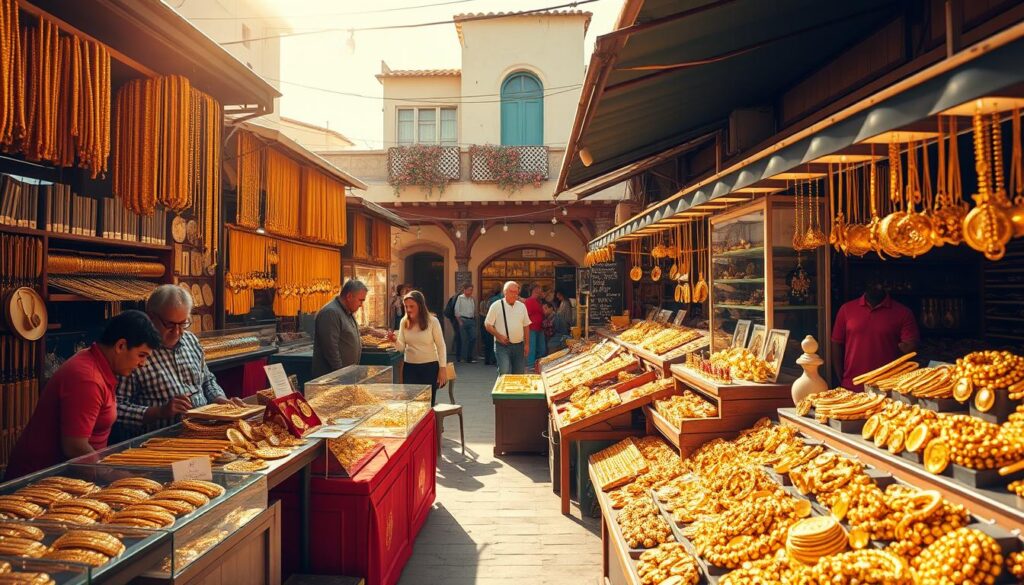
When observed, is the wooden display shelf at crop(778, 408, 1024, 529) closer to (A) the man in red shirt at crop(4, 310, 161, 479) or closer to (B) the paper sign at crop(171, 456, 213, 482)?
(B) the paper sign at crop(171, 456, 213, 482)

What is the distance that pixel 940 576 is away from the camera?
1.79 m

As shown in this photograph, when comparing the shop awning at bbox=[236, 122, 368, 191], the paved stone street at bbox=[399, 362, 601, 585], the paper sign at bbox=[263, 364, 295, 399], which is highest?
the shop awning at bbox=[236, 122, 368, 191]

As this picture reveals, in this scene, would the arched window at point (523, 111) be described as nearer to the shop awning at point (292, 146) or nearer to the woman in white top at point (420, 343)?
the shop awning at point (292, 146)

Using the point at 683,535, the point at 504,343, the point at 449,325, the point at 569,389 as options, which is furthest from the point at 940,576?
the point at 449,325

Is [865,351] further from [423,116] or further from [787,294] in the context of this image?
[423,116]

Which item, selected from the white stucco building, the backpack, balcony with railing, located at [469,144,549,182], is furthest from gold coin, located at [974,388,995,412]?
the backpack

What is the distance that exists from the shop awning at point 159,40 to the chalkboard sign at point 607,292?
6139mm

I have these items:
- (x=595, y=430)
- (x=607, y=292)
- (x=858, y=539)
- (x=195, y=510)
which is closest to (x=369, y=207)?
(x=607, y=292)

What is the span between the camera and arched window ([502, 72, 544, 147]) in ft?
48.8

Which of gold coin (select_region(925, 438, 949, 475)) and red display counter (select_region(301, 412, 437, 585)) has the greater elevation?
gold coin (select_region(925, 438, 949, 475))

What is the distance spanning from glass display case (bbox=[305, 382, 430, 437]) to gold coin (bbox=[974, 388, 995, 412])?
2.95 metres

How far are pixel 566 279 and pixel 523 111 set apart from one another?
437 cm

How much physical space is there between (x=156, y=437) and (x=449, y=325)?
43.7 ft

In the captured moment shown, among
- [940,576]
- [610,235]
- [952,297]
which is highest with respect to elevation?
[610,235]
